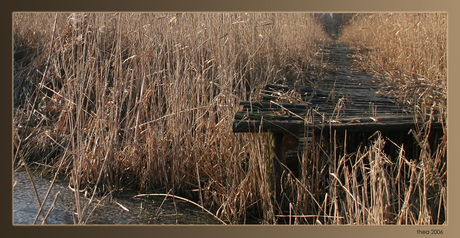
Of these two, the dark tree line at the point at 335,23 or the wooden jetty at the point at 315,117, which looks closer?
the wooden jetty at the point at 315,117

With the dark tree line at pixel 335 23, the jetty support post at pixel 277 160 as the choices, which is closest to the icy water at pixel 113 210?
the jetty support post at pixel 277 160

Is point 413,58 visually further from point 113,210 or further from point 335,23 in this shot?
point 335,23

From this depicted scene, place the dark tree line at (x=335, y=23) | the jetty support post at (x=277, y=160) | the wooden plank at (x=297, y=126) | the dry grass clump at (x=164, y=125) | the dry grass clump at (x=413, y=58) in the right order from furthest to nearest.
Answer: the dark tree line at (x=335, y=23) < the dry grass clump at (x=413, y=58) < the dry grass clump at (x=164, y=125) < the jetty support post at (x=277, y=160) < the wooden plank at (x=297, y=126)

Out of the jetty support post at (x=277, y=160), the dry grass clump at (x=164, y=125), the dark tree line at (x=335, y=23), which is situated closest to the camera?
the jetty support post at (x=277, y=160)

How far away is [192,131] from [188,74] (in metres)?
0.45

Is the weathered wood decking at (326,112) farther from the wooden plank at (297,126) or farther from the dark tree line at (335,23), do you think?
the dark tree line at (335,23)

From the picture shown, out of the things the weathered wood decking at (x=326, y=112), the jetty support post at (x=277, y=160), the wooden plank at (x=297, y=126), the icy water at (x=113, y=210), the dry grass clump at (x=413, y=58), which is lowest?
the icy water at (x=113, y=210)

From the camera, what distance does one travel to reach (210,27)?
3150 millimetres

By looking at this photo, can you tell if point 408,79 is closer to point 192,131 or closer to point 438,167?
point 438,167

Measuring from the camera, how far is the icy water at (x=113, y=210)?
226cm

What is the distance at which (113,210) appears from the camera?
94.7 inches

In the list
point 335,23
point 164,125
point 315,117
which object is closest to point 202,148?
point 164,125

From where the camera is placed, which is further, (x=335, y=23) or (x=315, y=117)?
(x=335, y=23)

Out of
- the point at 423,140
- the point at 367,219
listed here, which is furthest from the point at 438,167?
the point at 367,219
